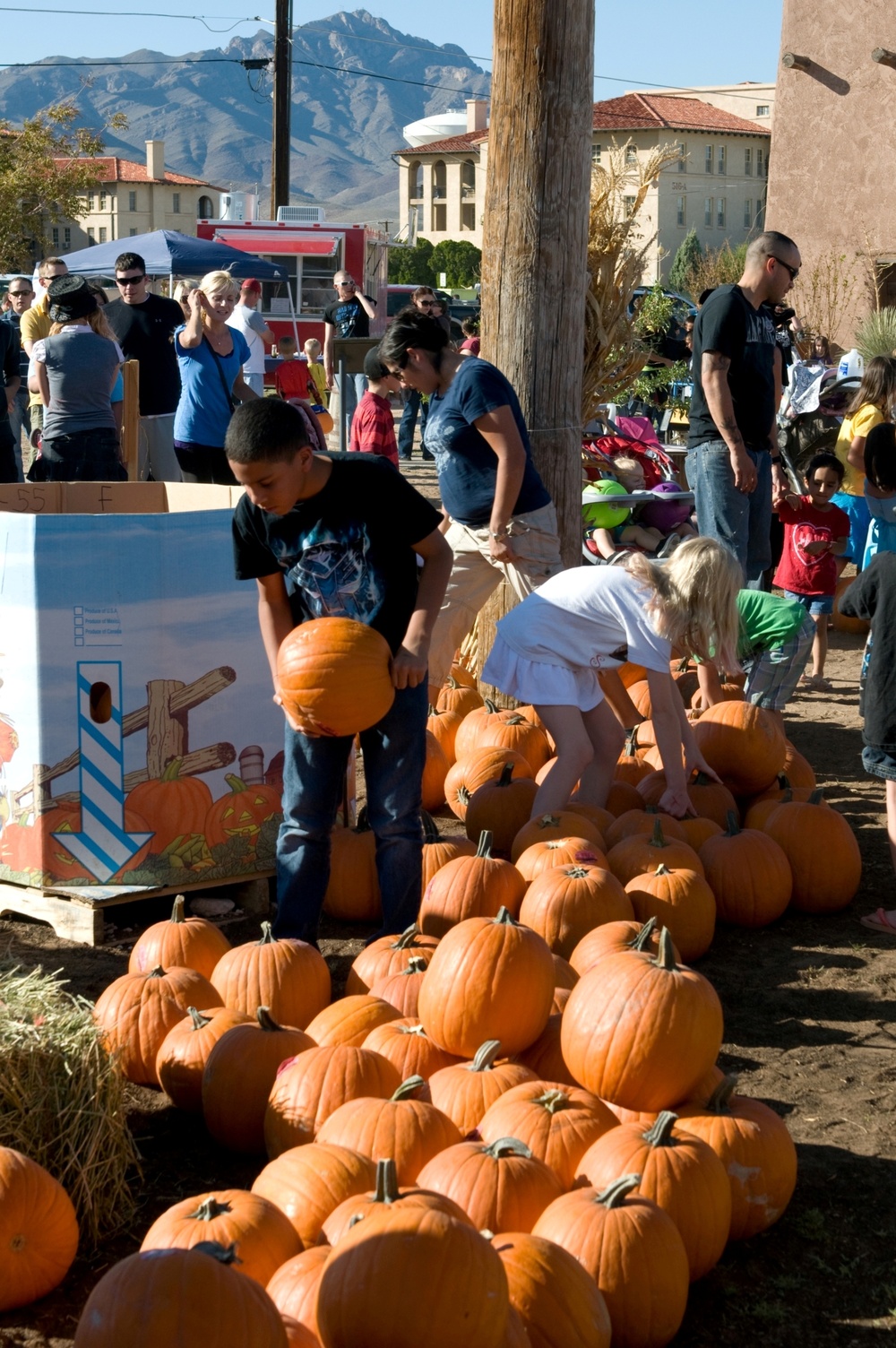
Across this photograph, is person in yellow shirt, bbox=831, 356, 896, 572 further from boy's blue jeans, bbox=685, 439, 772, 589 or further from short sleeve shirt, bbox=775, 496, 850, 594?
boy's blue jeans, bbox=685, 439, 772, 589

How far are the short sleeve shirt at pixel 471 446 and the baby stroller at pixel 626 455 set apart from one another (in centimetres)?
370

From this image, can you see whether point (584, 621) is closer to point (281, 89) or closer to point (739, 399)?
point (739, 399)

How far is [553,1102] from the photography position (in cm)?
282

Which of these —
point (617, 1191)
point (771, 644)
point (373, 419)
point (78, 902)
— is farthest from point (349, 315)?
point (617, 1191)

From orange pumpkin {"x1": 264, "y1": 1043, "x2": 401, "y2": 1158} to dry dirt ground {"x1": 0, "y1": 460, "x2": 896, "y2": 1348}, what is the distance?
237 millimetres

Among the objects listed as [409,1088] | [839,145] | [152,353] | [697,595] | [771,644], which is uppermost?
[839,145]

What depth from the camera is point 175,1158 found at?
126 inches

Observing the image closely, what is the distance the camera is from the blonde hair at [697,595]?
14.6 ft

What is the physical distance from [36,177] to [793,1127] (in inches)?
2205

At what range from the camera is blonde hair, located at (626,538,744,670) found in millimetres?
4441

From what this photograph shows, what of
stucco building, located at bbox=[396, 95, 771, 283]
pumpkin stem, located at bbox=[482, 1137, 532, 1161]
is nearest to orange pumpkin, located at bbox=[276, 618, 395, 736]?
pumpkin stem, located at bbox=[482, 1137, 532, 1161]

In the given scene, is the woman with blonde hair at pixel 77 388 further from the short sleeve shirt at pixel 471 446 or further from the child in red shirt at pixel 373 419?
the short sleeve shirt at pixel 471 446

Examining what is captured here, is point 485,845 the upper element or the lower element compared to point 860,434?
lower

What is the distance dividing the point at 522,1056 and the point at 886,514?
4153 millimetres
